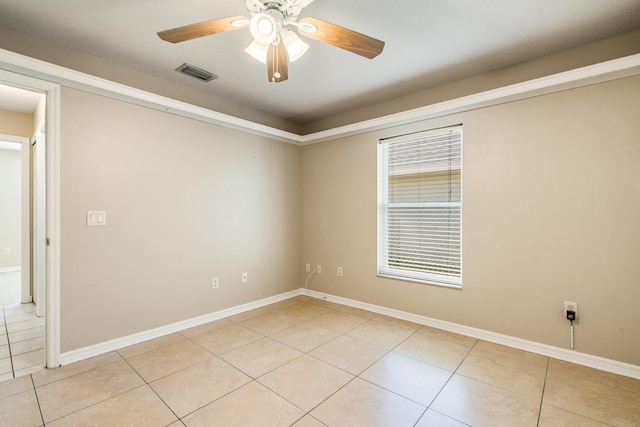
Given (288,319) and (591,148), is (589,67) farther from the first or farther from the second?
(288,319)

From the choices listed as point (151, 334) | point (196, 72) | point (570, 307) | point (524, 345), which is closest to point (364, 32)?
point (196, 72)

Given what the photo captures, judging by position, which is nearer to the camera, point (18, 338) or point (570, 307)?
point (570, 307)

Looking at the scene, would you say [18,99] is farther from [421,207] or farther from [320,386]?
[421,207]

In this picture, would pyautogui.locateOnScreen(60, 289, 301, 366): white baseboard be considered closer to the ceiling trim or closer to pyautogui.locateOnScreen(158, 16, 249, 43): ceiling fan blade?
the ceiling trim

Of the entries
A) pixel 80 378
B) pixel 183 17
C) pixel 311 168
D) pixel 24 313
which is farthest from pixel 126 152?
pixel 24 313

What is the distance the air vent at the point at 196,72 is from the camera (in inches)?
105

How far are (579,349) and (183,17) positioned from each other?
13.0ft

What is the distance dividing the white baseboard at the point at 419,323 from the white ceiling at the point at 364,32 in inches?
99.0

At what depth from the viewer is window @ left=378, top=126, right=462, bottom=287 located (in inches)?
119

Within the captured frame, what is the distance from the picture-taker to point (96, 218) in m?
2.46

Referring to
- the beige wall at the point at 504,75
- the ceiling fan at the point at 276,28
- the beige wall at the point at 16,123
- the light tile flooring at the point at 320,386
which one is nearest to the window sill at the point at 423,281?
the light tile flooring at the point at 320,386

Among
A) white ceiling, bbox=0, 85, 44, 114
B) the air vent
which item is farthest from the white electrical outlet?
white ceiling, bbox=0, 85, 44, 114

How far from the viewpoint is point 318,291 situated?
13.7 feet

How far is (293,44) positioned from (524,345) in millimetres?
3105
